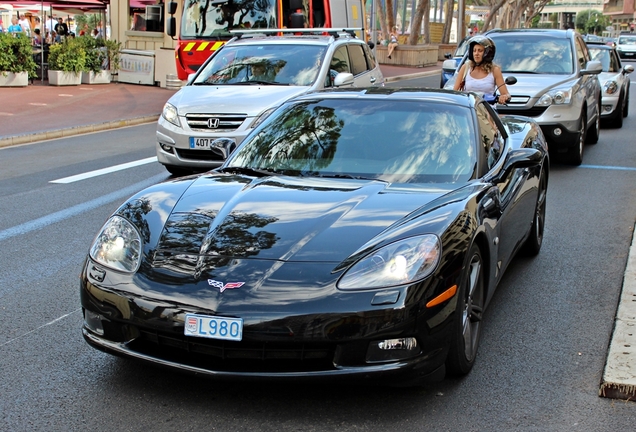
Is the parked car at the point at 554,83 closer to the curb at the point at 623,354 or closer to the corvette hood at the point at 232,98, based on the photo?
the corvette hood at the point at 232,98

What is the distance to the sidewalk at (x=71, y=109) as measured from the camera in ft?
52.5

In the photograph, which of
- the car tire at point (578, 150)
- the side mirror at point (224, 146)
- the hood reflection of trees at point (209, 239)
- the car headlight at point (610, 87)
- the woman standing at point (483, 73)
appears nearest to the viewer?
the hood reflection of trees at point (209, 239)

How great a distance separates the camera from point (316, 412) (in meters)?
3.99

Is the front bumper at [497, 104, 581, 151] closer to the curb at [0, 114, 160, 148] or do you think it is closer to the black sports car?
the black sports car

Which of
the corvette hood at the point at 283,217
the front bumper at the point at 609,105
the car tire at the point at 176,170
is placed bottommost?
the car tire at the point at 176,170

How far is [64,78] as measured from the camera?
24.5 metres

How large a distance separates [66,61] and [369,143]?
20709mm

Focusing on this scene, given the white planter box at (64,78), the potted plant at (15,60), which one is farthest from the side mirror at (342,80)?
the white planter box at (64,78)

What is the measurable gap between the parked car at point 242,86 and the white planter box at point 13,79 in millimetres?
11575

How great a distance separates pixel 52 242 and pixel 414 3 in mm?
58387

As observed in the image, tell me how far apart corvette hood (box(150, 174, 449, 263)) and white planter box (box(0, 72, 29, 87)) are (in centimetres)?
1989

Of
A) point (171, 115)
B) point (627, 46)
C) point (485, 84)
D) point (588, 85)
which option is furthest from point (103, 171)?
point (627, 46)

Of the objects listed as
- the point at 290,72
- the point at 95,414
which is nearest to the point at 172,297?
the point at 95,414

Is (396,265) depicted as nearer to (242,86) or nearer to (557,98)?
(242,86)
